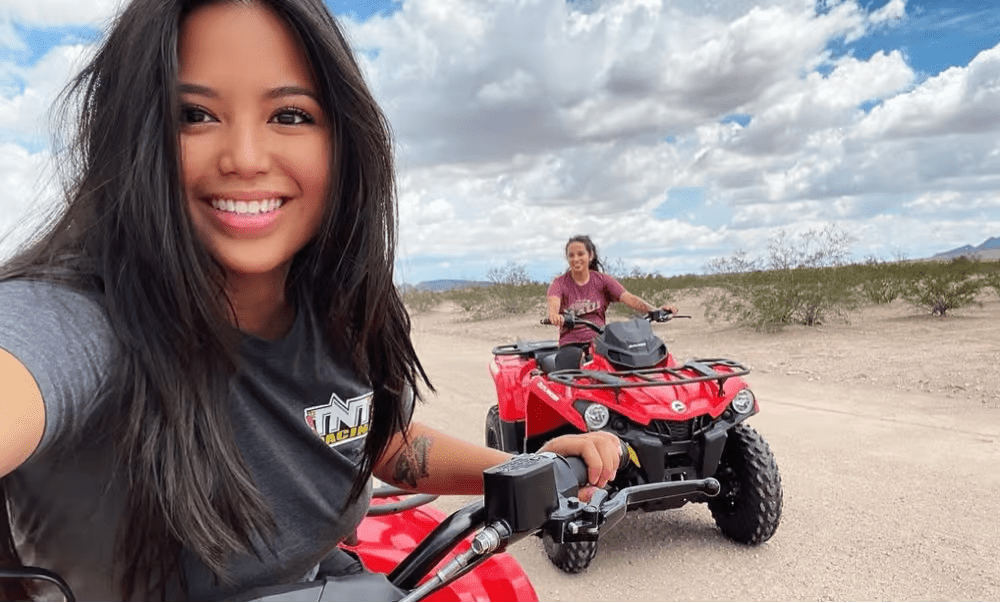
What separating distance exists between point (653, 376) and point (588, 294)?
A: 2.03m

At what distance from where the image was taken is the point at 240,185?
1.13m

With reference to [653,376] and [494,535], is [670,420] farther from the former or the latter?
[494,535]

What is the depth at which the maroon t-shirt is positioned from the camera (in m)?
5.69

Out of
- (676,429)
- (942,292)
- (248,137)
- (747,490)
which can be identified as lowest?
(747,490)

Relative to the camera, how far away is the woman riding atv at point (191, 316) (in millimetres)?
1053

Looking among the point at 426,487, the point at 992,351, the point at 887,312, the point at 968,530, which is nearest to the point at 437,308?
the point at 887,312

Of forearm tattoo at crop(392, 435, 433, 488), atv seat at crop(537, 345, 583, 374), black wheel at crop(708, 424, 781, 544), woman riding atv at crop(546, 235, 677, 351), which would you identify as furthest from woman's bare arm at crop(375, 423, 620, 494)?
woman riding atv at crop(546, 235, 677, 351)

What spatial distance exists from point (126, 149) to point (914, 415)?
21.5ft

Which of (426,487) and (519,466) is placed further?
(426,487)

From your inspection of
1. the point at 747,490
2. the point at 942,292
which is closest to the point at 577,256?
the point at 747,490

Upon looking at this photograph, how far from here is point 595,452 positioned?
1346 millimetres

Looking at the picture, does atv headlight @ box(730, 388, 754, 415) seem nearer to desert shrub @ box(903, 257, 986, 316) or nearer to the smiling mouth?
the smiling mouth

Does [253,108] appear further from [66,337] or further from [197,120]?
[66,337]

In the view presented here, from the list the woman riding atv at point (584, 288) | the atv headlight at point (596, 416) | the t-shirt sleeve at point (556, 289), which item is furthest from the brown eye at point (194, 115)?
the t-shirt sleeve at point (556, 289)
